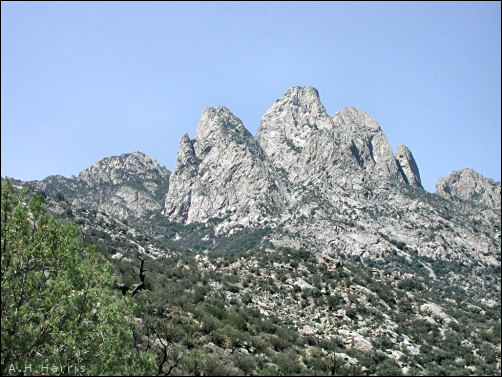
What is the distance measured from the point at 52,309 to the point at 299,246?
10107 cm

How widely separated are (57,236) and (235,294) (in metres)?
22.6

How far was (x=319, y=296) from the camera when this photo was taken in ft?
110

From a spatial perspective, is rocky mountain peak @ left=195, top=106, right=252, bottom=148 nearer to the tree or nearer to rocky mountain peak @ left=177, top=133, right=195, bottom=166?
rocky mountain peak @ left=177, top=133, right=195, bottom=166

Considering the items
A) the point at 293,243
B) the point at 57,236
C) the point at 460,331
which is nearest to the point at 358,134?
the point at 293,243

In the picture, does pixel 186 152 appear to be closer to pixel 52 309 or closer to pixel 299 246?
pixel 299 246

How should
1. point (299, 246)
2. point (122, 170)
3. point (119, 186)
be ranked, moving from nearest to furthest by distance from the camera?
point (299, 246), point (119, 186), point (122, 170)

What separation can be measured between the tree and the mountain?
4.64 meters

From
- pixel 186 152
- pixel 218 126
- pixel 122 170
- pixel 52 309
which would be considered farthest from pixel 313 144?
pixel 52 309

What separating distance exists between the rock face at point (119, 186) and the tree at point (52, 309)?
481 feet

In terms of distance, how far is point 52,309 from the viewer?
995 cm

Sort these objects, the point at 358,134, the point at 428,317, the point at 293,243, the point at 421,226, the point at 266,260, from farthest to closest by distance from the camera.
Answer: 1. the point at 358,134
2. the point at 421,226
3. the point at 293,243
4. the point at 266,260
5. the point at 428,317

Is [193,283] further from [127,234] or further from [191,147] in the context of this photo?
[191,147]

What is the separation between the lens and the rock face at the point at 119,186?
514 ft

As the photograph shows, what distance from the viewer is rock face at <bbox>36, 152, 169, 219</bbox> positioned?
156750mm
